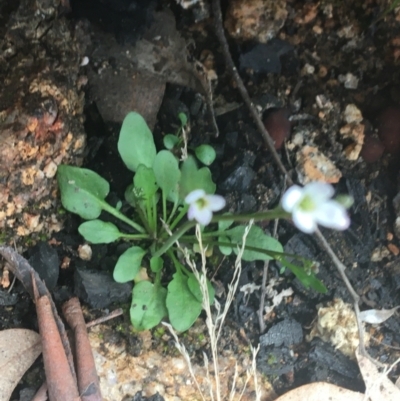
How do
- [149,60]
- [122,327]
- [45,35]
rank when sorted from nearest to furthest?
[45,35] < [122,327] < [149,60]

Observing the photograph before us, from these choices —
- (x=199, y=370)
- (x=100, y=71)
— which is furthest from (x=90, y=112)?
(x=199, y=370)

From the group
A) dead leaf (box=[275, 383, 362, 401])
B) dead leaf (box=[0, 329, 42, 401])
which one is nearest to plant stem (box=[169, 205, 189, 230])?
dead leaf (box=[0, 329, 42, 401])

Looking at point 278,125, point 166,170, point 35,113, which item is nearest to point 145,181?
point 166,170

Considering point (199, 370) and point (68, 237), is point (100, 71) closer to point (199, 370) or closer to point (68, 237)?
point (68, 237)

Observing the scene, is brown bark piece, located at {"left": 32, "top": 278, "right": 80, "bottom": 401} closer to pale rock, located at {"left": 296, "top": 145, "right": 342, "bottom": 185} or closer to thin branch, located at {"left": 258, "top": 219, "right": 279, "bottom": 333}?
thin branch, located at {"left": 258, "top": 219, "right": 279, "bottom": 333}

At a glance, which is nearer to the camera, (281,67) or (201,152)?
(201,152)

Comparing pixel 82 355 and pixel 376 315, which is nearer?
pixel 82 355

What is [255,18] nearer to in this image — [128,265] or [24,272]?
[128,265]
